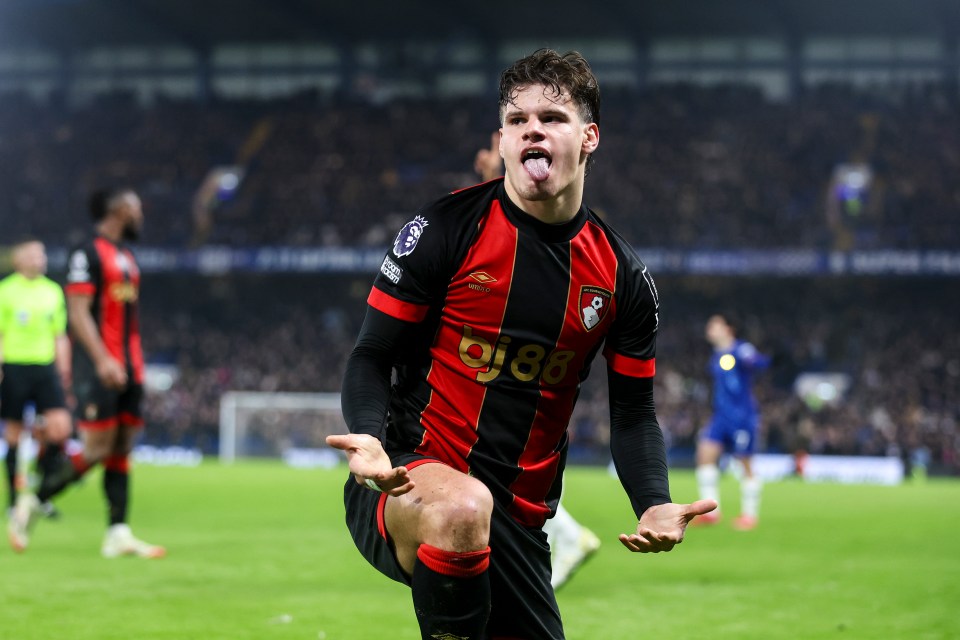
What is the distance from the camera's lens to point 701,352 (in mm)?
28734

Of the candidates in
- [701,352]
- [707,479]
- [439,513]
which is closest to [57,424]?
[707,479]

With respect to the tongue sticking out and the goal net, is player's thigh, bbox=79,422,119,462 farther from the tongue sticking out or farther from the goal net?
the goal net

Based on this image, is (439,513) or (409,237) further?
(409,237)

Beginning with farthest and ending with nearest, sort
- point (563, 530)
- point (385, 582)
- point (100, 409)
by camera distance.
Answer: point (100, 409)
point (385, 582)
point (563, 530)

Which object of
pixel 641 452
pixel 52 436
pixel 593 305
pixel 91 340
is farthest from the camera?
pixel 52 436

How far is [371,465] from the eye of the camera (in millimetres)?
2824

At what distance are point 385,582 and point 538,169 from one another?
4.51 meters

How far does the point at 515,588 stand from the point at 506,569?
6 cm

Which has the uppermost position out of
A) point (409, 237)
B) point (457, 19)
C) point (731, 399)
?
point (457, 19)

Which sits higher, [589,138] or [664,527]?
[589,138]

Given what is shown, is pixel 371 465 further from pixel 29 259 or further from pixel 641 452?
pixel 29 259

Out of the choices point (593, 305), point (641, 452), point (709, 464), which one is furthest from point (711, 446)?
point (593, 305)

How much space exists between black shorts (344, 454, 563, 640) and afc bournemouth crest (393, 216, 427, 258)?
552mm

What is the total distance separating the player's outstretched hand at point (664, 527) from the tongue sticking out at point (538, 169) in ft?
3.05
